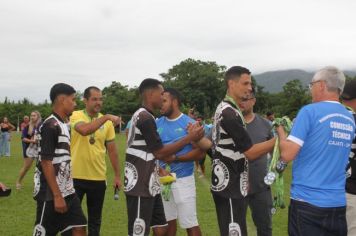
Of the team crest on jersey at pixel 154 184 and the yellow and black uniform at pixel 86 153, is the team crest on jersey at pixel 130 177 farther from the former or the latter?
the yellow and black uniform at pixel 86 153

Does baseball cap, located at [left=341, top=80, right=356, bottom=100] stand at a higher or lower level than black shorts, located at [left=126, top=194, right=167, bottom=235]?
higher

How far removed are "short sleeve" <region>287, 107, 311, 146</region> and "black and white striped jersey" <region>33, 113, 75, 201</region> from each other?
2.55 metres

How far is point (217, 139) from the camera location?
459cm

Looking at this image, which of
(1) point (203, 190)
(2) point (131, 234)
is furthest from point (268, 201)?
(1) point (203, 190)

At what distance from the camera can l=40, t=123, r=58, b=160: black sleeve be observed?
4.92 meters

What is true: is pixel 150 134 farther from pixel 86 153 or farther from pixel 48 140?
pixel 86 153

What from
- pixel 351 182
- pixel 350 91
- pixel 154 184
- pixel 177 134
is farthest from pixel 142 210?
pixel 350 91

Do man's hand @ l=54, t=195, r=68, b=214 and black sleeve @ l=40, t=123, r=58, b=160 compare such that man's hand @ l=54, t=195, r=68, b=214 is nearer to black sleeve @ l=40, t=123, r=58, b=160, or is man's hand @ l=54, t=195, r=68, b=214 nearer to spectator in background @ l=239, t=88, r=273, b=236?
black sleeve @ l=40, t=123, r=58, b=160

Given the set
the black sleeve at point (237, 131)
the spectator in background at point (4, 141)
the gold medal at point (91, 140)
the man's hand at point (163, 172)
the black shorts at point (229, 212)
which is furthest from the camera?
the spectator in background at point (4, 141)

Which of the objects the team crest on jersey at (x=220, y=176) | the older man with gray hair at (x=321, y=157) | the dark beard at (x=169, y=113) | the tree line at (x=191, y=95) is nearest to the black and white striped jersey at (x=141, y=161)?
the team crest on jersey at (x=220, y=176)

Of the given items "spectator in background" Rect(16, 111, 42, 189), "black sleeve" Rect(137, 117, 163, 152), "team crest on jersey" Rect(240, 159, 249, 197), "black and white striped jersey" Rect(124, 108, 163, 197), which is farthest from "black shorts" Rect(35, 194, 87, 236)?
"spectator in background" Rect(16, 111, 42, 189)

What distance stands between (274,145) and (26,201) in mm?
7347

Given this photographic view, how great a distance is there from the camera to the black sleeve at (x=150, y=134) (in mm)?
4797

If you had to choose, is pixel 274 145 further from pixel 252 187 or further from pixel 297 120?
pixel 252 187
